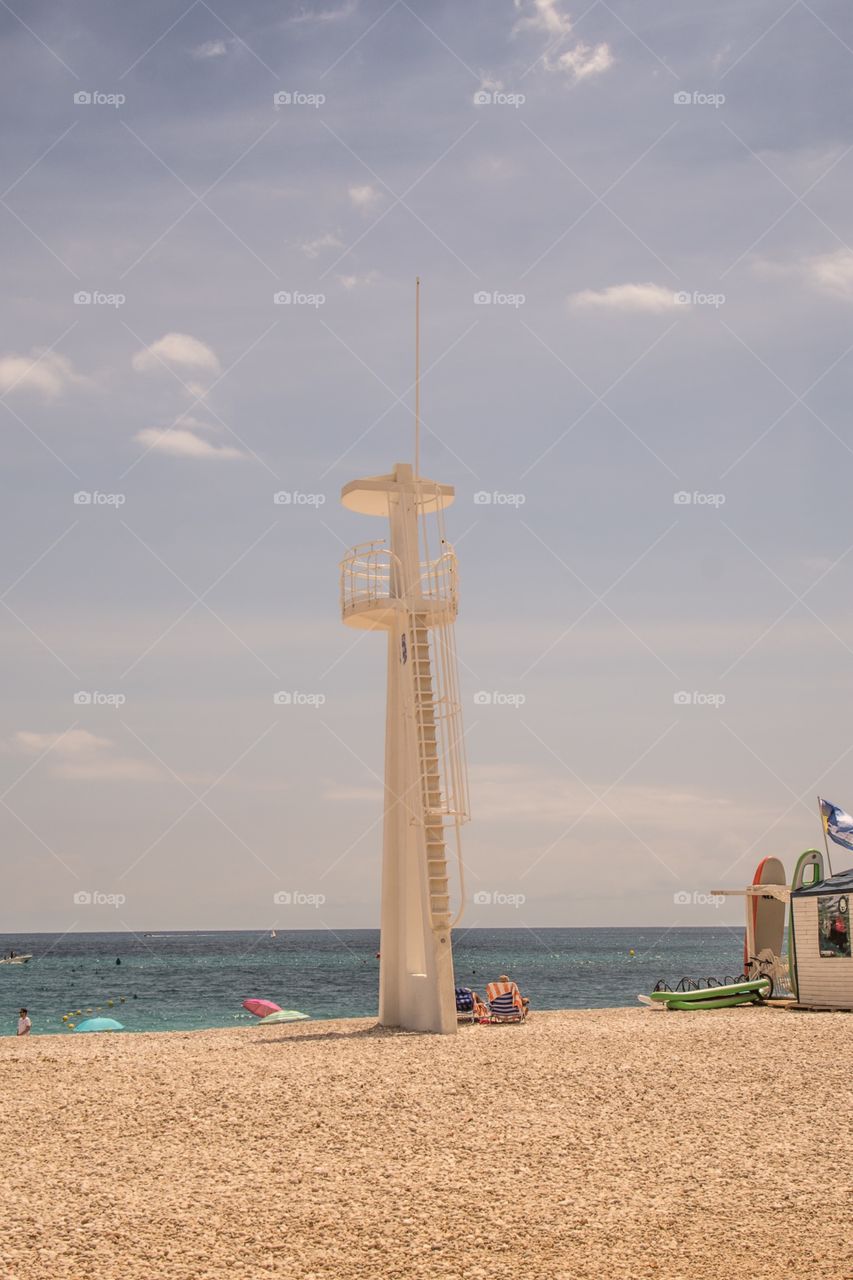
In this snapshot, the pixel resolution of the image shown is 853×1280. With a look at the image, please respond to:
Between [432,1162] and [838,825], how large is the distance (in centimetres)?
1587

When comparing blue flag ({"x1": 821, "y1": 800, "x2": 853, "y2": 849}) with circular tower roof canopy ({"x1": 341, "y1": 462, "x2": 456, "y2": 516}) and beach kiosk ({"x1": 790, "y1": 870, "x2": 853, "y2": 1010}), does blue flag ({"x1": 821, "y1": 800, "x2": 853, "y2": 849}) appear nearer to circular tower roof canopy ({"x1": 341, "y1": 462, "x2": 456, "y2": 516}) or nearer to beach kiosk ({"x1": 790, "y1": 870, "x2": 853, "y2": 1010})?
beach kiosk ({"x1": 790, "y1": 870, "x2": 853, "y2": 1010})

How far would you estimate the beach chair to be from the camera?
760 inches

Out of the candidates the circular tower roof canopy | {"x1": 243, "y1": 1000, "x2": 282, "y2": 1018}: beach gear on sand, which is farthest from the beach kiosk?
{"x1": 243, "y1": 1000, "x2": 282, "y2": 1018}: beach gear on sand

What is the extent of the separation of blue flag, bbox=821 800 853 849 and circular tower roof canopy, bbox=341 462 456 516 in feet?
33.2

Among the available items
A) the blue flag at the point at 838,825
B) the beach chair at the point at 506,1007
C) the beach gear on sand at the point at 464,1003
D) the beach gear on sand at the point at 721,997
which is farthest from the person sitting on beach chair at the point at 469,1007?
the blue flag at the point at 838,825

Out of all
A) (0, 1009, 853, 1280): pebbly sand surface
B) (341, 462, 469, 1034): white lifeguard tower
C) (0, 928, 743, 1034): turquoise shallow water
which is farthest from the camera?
(0, 928, 743, 1034): turquoise shallow water

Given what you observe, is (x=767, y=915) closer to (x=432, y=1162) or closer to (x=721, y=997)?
(x=721, y=997)

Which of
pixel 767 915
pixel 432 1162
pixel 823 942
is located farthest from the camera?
pixel 767 915

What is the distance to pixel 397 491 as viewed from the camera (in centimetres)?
1916

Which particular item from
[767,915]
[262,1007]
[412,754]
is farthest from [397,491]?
[262,1007]

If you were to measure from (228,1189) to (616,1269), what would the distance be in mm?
3033

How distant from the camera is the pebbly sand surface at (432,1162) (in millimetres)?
7770

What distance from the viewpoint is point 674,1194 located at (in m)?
9.04

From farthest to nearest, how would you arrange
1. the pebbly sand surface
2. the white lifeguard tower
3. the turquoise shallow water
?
1. the turquoise shallow water
2. the white lifeguard tower
3. the pebbly sand surface
